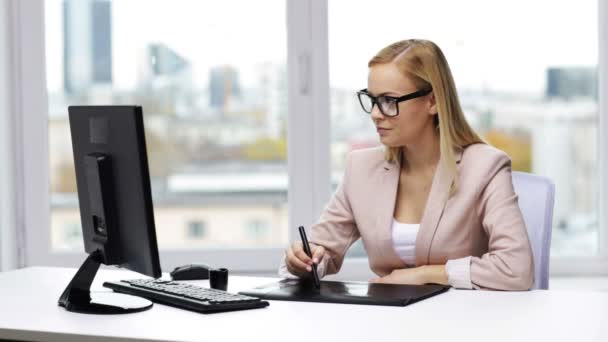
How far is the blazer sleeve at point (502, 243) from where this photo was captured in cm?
233

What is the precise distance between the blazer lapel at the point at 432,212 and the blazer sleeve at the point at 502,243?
10cm

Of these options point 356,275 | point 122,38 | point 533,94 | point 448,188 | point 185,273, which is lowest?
point 356,275

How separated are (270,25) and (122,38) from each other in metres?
0.62

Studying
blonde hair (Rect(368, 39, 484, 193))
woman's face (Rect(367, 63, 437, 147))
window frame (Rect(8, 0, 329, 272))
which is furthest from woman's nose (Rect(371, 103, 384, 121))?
window frame (Rect(8, 0, 329, 272))

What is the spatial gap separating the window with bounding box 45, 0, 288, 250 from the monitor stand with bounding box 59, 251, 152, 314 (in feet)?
5.40

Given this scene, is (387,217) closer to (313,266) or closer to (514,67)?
(313,266)

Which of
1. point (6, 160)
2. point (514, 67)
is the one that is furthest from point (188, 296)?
point (514, 67)

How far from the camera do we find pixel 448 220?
98.7 inches

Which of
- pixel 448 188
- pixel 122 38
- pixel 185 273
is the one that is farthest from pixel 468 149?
pixel 122 38

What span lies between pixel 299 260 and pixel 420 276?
32 cm

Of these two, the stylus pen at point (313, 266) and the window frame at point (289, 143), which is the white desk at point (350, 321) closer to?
the stylus pen at point (313, 266)

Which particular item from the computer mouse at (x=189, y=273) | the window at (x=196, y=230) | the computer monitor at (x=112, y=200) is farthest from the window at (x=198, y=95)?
the computer monitor at (x=112, y=200)

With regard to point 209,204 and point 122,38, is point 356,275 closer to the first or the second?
point 209,204

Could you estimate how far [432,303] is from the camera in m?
2.05
